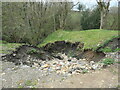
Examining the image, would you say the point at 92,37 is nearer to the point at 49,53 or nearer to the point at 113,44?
the point at 113,44

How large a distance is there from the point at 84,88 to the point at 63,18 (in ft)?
53.4

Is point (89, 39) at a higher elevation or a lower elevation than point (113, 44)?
higher

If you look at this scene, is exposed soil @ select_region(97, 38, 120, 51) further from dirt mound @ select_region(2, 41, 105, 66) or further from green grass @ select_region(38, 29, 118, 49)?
dirt mound @ select_region(2, 41, 105, 66)

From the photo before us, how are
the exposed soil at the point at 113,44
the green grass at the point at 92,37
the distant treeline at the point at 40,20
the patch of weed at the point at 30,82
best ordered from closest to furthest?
1. the patch of weed at the point at 30,82
2. the exposed soil at the point at 113,44
3. the green grass at the point at 92,37
4. the distant treeline at the point at 40,20

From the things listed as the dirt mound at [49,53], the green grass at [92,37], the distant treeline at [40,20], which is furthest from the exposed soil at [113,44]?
the distant treeline at [40,20]

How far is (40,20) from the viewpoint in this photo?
15.1 m

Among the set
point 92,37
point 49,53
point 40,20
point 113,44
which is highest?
point 40,20

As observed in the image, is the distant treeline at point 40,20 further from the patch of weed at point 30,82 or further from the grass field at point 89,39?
the patch of weed at point 30,82

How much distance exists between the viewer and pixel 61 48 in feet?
41.2

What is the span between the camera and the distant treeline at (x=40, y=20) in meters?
11.6

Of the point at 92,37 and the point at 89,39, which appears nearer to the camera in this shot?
the point at 89,39

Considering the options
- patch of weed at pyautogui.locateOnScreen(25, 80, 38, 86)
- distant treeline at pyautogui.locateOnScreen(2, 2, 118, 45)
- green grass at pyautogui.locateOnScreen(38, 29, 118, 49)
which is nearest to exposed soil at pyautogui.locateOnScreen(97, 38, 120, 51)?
green grass at pyautogui.locateOnScreen(38, 29, 118, 49)

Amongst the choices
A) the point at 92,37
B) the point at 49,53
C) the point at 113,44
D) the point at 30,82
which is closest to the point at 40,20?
the point at 49,53

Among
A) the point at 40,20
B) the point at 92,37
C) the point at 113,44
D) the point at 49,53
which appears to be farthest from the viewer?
the point at 40,20
